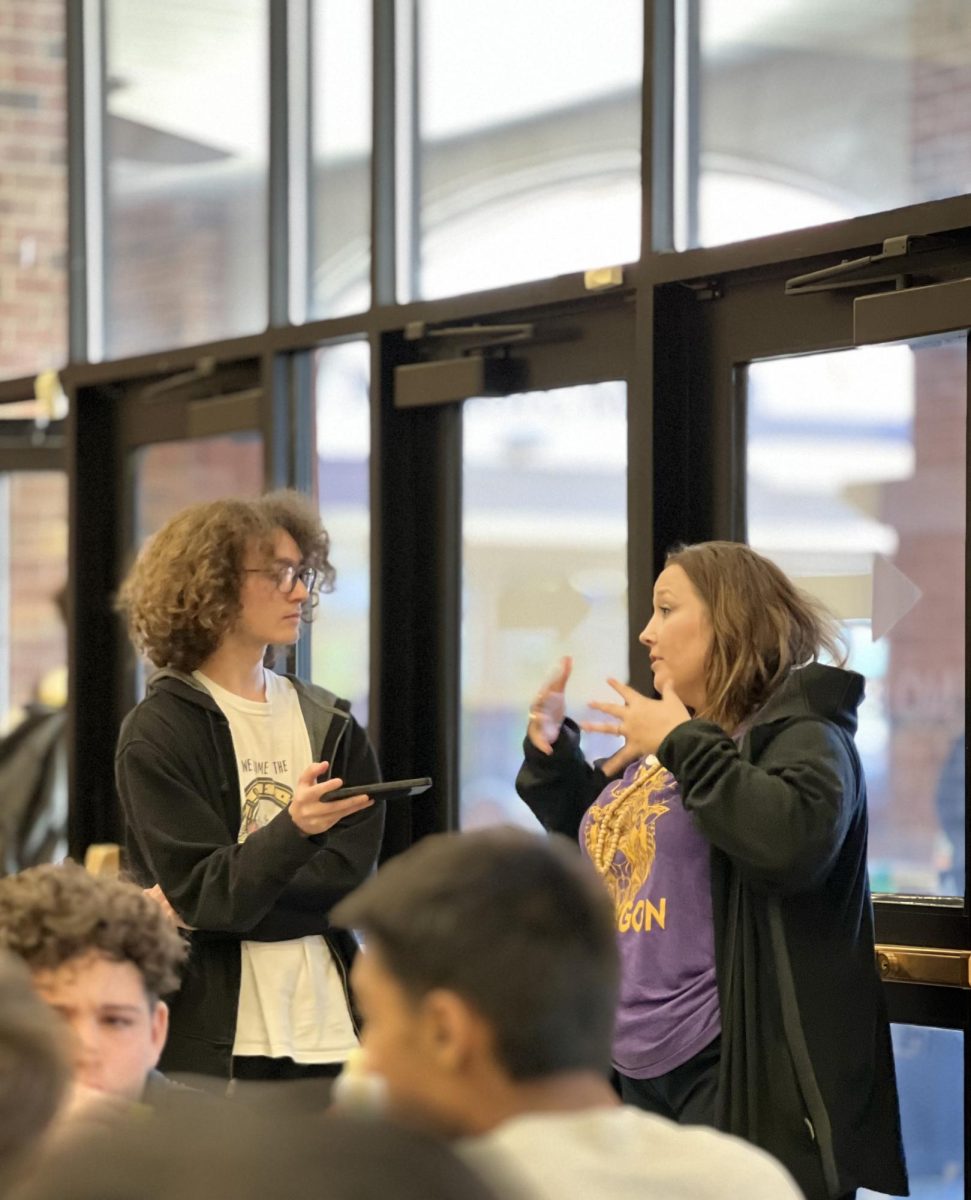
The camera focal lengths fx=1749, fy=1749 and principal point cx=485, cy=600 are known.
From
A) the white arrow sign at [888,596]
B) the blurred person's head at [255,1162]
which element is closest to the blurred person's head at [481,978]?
the blurred person's head at [255,1162]

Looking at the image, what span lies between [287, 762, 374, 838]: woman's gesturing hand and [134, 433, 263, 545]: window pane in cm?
172

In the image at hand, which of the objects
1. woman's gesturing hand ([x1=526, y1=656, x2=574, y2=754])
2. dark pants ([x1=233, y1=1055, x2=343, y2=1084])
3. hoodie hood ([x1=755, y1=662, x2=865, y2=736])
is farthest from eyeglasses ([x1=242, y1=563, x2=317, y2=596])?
hoodie hood ([x1=755, y1=662, x2=865, y2=736])

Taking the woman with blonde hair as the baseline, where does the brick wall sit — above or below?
above

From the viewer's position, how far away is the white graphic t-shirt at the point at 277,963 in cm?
284

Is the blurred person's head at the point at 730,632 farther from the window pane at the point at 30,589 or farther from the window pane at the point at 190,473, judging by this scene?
the window pane at the point at 30,589

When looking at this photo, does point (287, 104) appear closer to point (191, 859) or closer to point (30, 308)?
point (30, 308)

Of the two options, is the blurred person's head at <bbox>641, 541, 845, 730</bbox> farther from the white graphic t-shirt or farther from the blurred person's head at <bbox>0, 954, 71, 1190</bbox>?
the blurred person's head at <bbox>0, 954, 71, 1190</bbox>

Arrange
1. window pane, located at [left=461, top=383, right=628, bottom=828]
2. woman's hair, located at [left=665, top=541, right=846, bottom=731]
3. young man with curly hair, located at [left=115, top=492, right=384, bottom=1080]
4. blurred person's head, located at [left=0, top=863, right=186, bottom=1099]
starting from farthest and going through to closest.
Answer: window pane, located at [left=461, top=383, right=628, bottom=828] → young man with curly hair, located at [left=115, top=492, right=384, bottom=1080] → woman's hair, located at [left=665, top=541, right=846, bottom=731] → blurred person's head, located at [left=0, top=863, right=186, bottom=1099]

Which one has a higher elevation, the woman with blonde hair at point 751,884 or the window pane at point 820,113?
the window pane at point 820,113

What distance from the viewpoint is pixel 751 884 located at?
2451 millimetres

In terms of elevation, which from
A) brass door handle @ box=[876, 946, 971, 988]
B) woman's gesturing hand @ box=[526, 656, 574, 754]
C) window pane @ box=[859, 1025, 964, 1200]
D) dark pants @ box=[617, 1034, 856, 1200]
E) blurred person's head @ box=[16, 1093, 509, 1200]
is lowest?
window pane @ box=[859, 1025, 964, 1200]

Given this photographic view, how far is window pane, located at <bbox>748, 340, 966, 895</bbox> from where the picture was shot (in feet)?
9.71

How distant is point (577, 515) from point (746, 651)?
1.08m

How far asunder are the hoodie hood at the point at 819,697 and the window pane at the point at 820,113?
93 cm
